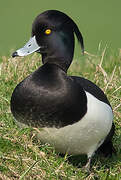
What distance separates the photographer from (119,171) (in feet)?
14.5

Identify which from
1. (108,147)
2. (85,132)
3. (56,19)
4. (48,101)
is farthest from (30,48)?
(108,147)

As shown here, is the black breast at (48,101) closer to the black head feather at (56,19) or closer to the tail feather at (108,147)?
the black head feather at (56,19)

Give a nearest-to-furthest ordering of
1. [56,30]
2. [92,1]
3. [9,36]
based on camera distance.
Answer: [56,30] → [9,36] → [92,1]

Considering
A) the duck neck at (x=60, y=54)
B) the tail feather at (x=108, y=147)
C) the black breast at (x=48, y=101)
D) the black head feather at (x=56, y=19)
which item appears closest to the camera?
the black breast at (x=48, y=101)

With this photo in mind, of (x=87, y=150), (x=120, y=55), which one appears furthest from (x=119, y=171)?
(x=120, y=55)

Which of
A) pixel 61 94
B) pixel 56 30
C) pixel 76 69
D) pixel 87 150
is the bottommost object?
pixel 76 69

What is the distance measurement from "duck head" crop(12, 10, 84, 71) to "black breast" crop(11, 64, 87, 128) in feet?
0.70

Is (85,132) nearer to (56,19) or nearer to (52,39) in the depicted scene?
(52,39)

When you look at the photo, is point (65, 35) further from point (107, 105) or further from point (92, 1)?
point (92, 1)

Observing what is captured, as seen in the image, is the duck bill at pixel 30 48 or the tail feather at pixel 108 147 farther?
the tail feather at pixel 108 147

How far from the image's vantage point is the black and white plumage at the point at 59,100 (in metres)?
3.87

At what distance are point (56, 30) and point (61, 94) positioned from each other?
1.84 feet

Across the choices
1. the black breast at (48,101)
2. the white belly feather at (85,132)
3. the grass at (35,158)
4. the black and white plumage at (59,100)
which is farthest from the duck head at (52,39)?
the grass at (35,158)

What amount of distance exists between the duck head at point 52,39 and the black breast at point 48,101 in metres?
0.21
